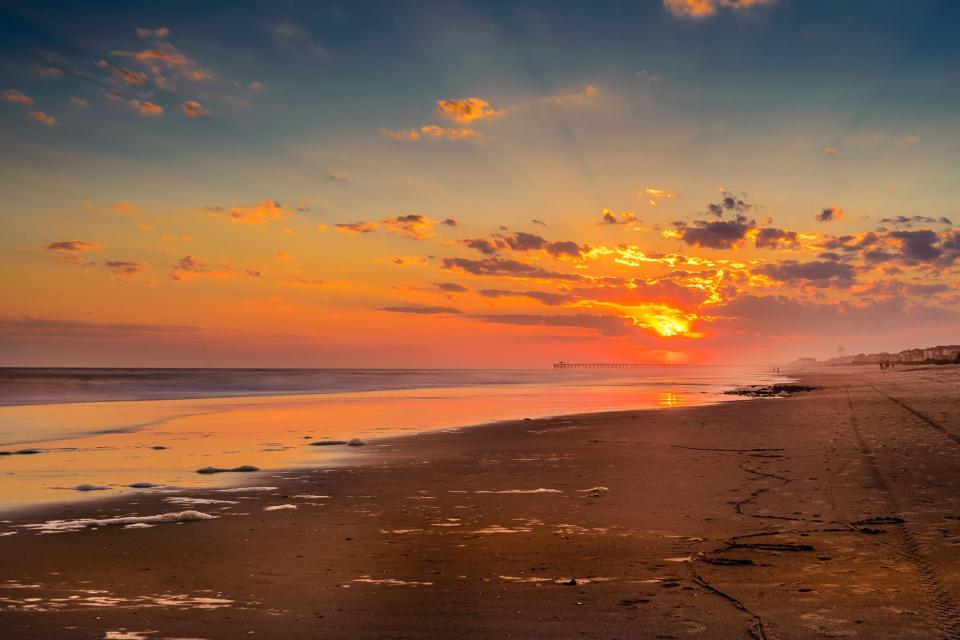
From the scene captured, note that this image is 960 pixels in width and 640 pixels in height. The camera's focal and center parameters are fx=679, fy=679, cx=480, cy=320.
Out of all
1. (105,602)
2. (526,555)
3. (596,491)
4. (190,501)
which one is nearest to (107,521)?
(190,501)

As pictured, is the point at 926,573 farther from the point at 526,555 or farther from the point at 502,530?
the point at 502,530

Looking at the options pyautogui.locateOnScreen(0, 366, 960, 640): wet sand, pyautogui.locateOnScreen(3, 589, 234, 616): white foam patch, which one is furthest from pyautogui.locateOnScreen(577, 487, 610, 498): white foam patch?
pyautogui.locateOnScreen(3, 589, 234, 616): white foam patch

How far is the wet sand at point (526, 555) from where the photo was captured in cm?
622

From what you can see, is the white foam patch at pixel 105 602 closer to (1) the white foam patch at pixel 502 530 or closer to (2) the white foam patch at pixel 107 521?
(2) the white foam patch at pixel 107 521

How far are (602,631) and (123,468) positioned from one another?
50.4 ft

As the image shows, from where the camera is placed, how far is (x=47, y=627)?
6.18m

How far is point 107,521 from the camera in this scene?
1098 centimetres

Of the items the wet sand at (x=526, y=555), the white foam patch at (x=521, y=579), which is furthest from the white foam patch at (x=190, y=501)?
the white foam patch at (x=521, y=579)

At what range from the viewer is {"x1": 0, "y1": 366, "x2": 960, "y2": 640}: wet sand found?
20.4 ft

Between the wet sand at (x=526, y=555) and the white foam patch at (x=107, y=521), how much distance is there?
10.4 inches

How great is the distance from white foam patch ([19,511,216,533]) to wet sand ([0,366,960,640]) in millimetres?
263

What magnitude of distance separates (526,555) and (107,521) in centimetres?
705

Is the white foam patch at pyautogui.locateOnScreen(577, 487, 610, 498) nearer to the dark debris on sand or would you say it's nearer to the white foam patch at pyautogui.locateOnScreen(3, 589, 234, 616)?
the white foam patch at pyautogui.locateOnScreen(3, 589, 234, 616)

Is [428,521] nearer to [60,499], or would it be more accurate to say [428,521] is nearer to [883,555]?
[883,555]
